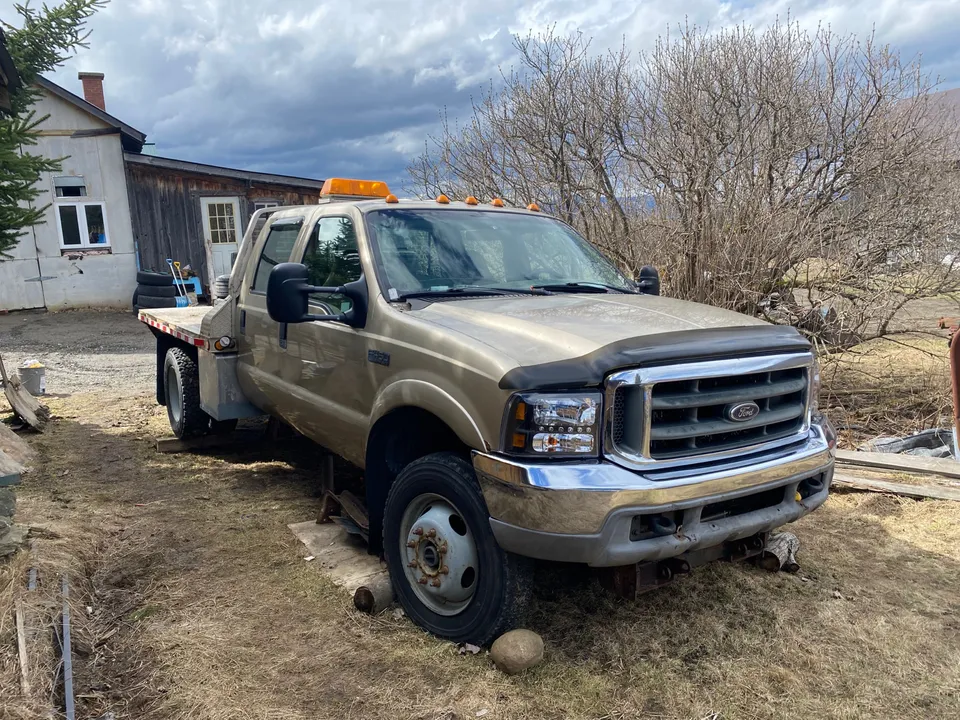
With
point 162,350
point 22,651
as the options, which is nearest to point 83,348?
point 162,350

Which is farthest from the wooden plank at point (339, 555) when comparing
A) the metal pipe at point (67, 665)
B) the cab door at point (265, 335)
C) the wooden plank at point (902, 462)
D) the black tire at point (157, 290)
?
the black tire at point (157, 290)

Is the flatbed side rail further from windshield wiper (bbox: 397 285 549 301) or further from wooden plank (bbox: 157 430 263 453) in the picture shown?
windshield wiper (bbox: 397 285 549 301)

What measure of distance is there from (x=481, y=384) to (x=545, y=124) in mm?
10223

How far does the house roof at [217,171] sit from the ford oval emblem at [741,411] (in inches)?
668

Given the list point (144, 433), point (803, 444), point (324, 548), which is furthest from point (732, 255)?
point (144, 433)

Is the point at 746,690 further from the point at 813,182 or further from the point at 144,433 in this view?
the point at 813,182

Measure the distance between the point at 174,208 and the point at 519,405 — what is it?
18.3 metres

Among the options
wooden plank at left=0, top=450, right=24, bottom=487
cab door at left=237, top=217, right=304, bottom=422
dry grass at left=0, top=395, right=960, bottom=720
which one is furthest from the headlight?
wooden plank at left=0, top=450, right=24, bottom=487

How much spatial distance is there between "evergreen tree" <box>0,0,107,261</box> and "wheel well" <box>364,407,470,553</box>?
17.1 ft

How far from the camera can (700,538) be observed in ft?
9.34

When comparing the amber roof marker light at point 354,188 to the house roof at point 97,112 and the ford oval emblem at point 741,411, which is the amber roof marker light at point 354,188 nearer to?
the ford oval emblem at point 741,411

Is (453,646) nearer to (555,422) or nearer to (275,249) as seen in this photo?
(555,422)

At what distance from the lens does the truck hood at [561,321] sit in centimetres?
288

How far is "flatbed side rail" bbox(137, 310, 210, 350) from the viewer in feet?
18.2
